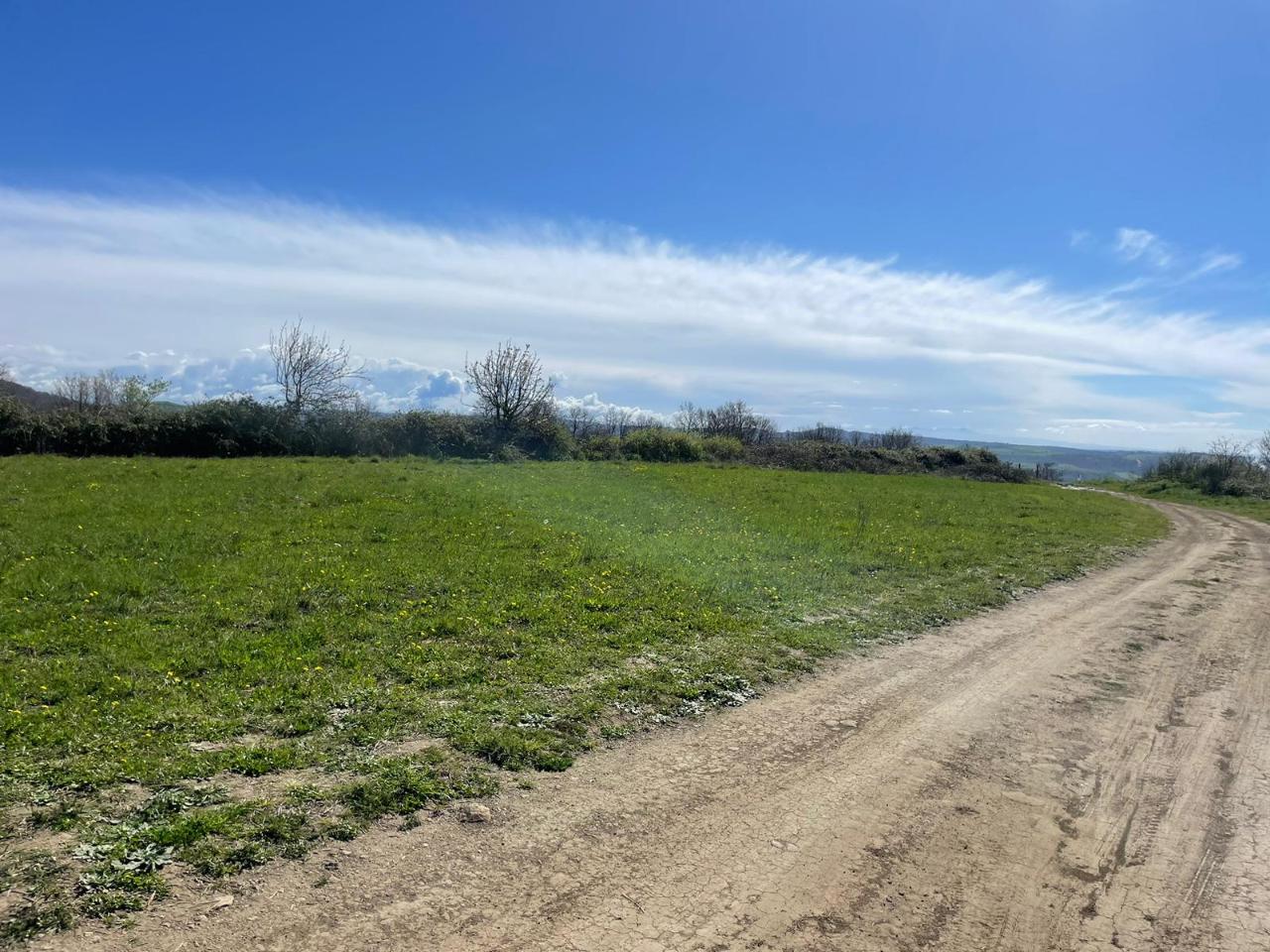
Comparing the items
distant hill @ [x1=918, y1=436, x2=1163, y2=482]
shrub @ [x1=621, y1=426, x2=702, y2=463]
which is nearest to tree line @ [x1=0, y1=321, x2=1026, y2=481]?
shrub @ [x1=621, y1=426, x2=702, y2=463]

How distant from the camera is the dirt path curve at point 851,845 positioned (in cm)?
364

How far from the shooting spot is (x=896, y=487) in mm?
32188

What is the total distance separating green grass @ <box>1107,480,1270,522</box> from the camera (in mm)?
36000

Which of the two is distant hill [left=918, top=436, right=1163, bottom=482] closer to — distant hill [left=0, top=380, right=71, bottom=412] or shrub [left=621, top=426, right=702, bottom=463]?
shrub [left=621, top=426, right=702, bottom=463]

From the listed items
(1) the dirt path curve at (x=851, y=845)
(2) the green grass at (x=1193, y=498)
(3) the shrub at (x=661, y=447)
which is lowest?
(1) the dirt path curve at (x=851, y=845)

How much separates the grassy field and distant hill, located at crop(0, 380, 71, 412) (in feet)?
49.8

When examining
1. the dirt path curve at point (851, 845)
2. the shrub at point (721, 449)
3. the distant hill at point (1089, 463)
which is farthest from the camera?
the distant hill at point (1089, 463)

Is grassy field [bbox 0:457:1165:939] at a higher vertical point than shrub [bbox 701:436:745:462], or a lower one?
lower

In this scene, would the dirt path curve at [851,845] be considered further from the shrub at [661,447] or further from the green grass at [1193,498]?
the shrub at [661,447]

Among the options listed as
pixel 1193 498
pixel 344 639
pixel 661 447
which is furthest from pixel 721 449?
pixel 344 639

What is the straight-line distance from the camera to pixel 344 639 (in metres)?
7.73

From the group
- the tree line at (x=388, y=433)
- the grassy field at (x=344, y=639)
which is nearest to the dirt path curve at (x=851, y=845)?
the grassy field at (x=344, y=639)

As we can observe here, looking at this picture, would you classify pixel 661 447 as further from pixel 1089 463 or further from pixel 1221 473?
pixel 1089 463

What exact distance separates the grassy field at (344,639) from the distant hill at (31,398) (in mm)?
15184
